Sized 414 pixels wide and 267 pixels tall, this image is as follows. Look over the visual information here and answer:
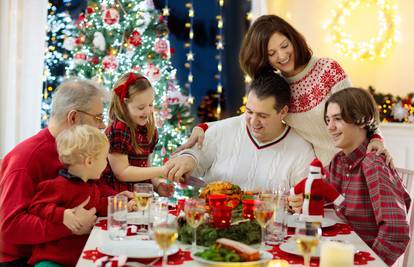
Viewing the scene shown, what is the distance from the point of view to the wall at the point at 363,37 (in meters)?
5.84

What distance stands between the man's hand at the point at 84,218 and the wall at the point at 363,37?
4.35m

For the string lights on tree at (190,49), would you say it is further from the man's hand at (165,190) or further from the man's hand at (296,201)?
the man's hand at (296,201)

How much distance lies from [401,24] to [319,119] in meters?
3.39

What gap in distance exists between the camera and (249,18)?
641cm

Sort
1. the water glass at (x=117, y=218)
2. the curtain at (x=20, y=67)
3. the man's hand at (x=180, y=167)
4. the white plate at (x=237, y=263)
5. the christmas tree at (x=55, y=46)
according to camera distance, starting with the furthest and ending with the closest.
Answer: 1. the christmas tree at (x=55, y=46)
2. the curtain at (x=20, y=67)
3. the man's hand at (x=180, y=167)
4. the water glass at (x=117, y=218)
5. the white plate at (x=237, y=263)

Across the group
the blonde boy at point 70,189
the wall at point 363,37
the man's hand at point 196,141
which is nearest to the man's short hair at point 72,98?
the blonde boy at point 70,189

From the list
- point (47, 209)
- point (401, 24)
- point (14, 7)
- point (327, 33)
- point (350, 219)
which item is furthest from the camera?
point (327, 33)

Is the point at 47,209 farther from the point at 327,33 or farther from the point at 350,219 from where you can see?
the point at 327,33

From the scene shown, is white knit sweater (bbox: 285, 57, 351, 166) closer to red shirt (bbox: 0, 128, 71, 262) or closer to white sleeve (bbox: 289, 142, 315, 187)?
white sleeve (bbox: 289, 142, 315, 187)

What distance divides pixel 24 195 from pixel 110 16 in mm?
3237

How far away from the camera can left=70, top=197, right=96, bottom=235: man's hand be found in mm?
2230

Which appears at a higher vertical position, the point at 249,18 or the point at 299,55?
the point at 249,18

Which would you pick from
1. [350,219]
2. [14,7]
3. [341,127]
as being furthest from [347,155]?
[14,7]

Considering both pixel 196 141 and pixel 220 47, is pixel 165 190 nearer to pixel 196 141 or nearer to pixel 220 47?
pixel 196 141
